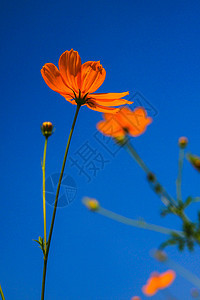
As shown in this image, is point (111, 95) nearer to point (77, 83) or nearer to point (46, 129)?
point (77, 83)

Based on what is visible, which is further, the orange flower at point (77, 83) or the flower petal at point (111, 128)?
the orange flower at point (77, 83)

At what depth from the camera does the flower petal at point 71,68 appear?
147cm

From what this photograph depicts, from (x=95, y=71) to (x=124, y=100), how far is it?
0.68 ft

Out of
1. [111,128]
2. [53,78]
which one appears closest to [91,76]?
[53,78]

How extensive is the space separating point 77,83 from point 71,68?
2.9 inches

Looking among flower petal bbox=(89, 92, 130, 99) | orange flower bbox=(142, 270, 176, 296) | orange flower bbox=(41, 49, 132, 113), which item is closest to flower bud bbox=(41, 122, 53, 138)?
orange flower bbox=(41, 49, 132, 113)

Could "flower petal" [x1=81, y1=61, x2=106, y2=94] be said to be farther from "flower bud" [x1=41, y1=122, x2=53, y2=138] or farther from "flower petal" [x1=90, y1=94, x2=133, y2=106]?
"flower bud" [x1=41, y1=122, x2=53, y2=138]

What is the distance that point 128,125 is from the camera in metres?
0.92

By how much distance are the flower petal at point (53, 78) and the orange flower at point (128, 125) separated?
609mm

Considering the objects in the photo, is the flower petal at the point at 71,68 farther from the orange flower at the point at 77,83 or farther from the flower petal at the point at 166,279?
the flower petal at the point at 166,279

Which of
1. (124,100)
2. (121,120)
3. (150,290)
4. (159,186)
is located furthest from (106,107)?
(150,290)

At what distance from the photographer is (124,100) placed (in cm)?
150

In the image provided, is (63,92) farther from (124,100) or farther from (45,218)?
(45,218)

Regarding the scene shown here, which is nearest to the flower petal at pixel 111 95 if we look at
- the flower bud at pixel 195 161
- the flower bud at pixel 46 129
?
the flower bud at pixel 46 129
